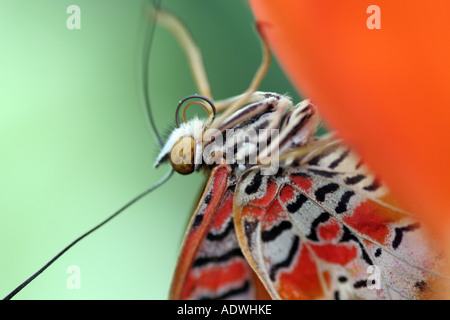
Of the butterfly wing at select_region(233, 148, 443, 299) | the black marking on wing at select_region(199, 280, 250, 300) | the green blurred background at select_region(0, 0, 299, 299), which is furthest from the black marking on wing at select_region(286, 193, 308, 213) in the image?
the green blurred background at select_region(0, 0, 299, 299)

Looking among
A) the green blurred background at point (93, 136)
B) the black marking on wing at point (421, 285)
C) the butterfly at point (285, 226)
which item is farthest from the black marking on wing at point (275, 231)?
the green blurred background at point (93, 136)

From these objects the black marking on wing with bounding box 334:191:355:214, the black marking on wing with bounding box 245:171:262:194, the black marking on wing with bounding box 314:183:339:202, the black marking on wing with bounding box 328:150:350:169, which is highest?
the black marking on wing with bounding box 328:150:350:169

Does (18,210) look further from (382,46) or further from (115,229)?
(382,46)

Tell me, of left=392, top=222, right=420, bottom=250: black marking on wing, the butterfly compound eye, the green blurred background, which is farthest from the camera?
the green blurred background

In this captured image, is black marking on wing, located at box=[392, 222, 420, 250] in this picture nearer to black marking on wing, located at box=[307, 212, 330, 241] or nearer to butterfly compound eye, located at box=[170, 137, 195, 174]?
black marking on wing, located at box=[307, 212, 330, 241]

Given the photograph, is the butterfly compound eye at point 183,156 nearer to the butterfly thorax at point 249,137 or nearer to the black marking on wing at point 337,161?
the butterfly thorax at point 249,137

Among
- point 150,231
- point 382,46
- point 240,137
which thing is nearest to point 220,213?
point 240,137
